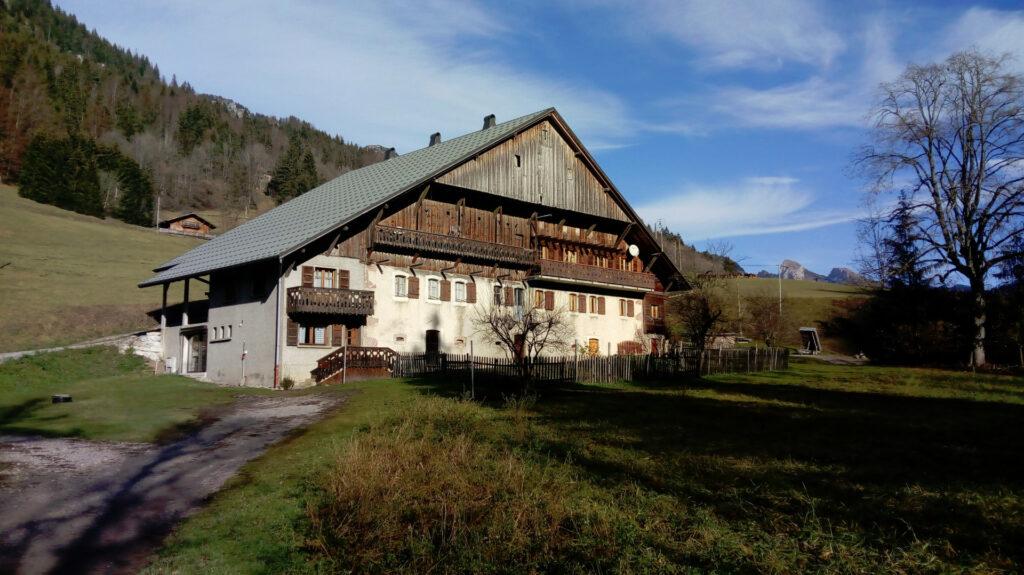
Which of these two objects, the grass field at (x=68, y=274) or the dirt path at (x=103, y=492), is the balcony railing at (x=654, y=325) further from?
the grass field at (x=68, y=274)

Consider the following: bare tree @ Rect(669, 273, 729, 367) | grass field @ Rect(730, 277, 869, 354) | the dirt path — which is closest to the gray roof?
the dirt path

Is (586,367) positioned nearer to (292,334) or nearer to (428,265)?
(428,265)

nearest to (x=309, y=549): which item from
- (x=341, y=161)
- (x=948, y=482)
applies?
(x=948, y=482)

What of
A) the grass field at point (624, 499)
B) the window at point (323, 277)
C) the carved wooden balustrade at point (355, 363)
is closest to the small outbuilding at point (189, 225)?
the window at point (323, 277)

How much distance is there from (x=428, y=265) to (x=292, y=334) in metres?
8.65

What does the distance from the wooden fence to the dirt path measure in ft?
37.3

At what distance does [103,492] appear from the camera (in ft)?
40.5

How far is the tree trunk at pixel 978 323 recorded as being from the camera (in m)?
36.7

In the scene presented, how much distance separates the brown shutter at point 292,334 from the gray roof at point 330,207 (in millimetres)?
3344

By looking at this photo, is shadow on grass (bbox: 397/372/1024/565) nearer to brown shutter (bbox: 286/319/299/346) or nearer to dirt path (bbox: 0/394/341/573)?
dirt path (bbox: 0/394/341/573)

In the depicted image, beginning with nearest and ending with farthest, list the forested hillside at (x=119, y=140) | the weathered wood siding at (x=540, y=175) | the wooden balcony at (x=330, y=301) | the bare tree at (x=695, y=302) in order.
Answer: the wooden balcony at (x=330, y=301) < the weathered wood siding at (x=540, y=175) < the bare tree at (x=695, y=302) < the forested hillside at (x=119, y=140)

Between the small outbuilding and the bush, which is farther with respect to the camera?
the small outbuilding

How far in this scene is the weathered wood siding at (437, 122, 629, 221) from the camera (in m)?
40.2

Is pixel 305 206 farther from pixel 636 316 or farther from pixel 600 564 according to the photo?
pixel 600 564
